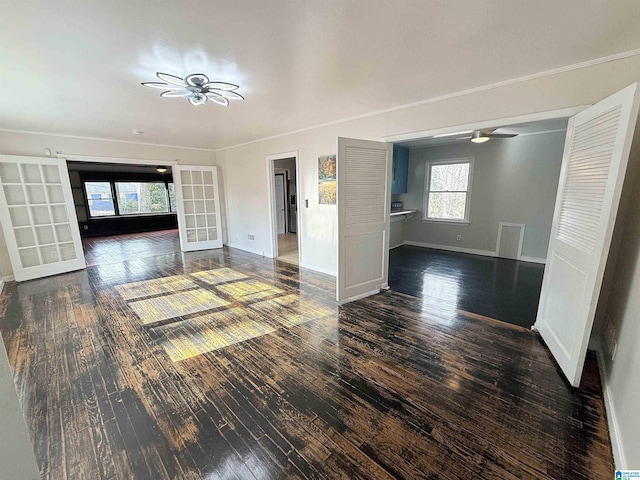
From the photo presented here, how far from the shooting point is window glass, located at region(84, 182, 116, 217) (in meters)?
8.94

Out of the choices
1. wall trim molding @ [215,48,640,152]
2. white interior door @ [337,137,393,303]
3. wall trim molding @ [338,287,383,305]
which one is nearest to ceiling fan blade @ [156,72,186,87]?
white interior door @ [337,137,393,303]

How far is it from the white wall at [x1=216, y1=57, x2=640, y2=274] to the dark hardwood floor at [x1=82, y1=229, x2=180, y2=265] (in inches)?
77.8

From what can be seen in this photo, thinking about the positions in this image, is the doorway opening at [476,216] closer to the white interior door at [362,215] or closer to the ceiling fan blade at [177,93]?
the white interior door at [362,215]

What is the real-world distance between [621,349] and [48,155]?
25.3ft

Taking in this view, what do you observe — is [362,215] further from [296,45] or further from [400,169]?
[400,169]

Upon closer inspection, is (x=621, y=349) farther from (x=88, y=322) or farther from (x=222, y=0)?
(x=88, y=322)

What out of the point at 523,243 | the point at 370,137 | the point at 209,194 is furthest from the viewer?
the point at 209,194

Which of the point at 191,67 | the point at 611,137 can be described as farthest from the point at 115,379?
the point at 611,137

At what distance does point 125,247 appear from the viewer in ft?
24.1

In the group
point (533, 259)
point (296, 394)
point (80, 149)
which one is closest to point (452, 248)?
point (533, 259)

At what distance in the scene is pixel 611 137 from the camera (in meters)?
1.79

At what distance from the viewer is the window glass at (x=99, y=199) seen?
894 centimetres

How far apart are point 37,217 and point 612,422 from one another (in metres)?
7.47

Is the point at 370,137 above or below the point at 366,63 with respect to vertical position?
below
